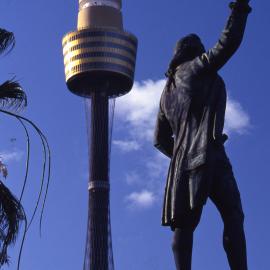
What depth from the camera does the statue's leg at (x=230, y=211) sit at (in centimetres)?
703

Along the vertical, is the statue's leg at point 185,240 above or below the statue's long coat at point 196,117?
below

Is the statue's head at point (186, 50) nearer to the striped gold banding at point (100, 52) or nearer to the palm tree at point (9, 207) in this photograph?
the palm tree at point (9, 207)

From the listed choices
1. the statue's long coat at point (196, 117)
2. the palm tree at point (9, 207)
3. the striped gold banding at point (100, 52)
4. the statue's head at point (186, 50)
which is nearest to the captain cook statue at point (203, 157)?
the statue's long coat at point (196, 117)

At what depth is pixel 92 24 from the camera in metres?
130

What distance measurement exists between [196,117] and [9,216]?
8470 mm

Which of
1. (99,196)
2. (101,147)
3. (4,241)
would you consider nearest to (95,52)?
(101,147)

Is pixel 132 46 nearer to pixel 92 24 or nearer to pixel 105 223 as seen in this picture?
pixel 92 24

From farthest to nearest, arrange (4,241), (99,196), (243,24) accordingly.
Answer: (99,196) → (4,241) → (243,24)

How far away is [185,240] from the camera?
726 cm

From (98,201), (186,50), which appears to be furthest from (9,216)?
(98,201)

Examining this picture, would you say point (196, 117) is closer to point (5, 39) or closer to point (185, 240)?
point (185, 240)

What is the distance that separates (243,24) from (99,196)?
368 feet

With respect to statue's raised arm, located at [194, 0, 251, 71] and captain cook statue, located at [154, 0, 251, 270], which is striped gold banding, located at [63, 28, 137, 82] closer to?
captain cook statue, located at [154, 0, 251, 270]

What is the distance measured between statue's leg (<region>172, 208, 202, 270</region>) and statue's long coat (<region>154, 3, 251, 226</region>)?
0.08 m
